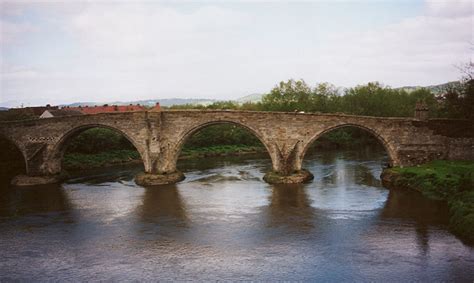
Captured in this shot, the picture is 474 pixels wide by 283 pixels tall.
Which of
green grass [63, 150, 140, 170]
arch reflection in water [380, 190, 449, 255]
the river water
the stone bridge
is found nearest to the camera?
the river water

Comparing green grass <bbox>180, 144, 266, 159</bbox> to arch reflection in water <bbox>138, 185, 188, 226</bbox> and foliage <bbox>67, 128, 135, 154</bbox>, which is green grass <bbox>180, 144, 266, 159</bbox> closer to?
foliage <bbox>67, 128, 135, 154</bbox>

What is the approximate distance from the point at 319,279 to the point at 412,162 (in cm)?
1832

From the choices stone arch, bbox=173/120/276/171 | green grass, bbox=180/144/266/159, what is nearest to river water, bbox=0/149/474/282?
stone arch, bbox=173/120/276/171

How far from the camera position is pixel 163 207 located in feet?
82.5

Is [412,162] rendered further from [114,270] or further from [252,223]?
[114,270]

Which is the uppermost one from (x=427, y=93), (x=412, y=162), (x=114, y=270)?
(x=427, y=93)

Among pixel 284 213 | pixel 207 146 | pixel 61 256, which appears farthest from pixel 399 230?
pixel 207 146

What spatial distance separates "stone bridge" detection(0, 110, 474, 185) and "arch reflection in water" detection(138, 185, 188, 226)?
254cm

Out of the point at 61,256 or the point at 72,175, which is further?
the point at 72,175

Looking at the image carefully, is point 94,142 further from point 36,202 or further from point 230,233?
point 230,233

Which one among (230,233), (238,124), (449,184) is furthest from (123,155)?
(449,184)

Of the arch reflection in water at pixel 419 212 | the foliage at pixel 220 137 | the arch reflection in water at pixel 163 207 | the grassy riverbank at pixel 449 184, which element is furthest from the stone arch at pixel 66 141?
the foliage at pixel 220 137

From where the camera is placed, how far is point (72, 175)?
127ft

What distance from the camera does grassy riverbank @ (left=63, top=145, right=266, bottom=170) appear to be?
4297 centimetres
